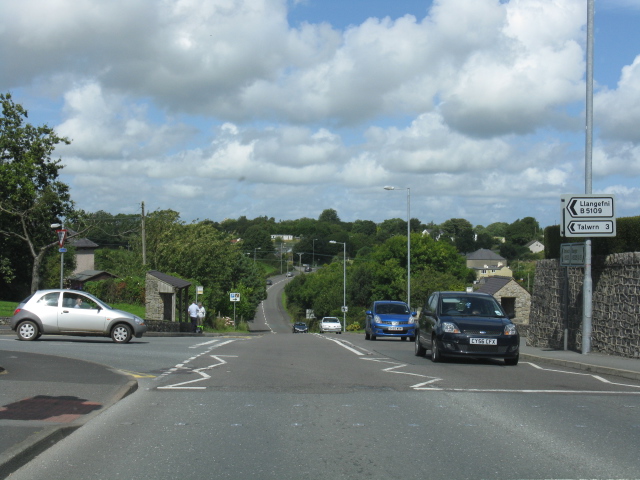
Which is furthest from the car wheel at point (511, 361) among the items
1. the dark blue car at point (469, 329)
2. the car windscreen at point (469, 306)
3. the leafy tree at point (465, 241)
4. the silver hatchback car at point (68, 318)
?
the leafy tree at point (465, 241)

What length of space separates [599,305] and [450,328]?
5.42 meters

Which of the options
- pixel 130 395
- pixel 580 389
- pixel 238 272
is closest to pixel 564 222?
pixel 580 389

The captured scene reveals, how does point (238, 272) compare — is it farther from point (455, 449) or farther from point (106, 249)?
point (455, 449)

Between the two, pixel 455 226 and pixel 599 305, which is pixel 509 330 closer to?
pixel 599 305

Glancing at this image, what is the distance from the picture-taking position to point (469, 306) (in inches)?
631

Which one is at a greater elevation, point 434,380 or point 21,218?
point 21,218

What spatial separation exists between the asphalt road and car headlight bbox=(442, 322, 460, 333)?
61.2 inches

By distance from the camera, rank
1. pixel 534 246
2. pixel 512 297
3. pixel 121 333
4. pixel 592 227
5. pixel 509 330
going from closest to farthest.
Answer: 1. pixel 509 330
2. pixel 592 227
3. pixel 121 333
4. pixel 512 297
5. pixel 534 246

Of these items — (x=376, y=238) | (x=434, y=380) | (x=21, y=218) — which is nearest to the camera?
(x=434, y=380)

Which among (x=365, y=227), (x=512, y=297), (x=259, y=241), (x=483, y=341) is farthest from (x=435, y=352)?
(x=365, y=227)

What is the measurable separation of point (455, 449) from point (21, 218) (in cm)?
4310

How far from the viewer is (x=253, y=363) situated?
1512cm

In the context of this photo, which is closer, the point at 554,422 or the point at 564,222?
the point at 554,422

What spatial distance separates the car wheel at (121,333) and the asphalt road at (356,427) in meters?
7.69
